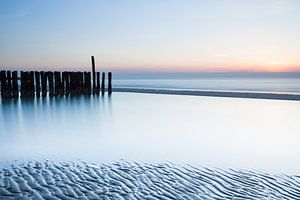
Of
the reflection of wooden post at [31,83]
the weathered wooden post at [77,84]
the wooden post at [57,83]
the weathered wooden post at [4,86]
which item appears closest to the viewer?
the weathered wooden post at [4,86]

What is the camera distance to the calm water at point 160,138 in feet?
15.5

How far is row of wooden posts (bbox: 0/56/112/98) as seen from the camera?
14508mm

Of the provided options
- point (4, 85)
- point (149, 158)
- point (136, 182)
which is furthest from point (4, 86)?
point (136, 182)

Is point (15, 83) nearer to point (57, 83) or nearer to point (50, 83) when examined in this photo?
point (50, 83)

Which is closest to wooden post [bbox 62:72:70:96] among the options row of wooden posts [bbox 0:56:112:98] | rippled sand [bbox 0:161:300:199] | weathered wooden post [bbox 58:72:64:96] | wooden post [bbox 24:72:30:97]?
row of wooden posts [bbox 0:56:112:98]

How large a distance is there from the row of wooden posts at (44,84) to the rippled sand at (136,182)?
11.5 metres

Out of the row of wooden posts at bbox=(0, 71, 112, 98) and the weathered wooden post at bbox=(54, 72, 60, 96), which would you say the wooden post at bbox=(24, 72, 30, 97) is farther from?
the weathered wooden post at bbox=(54, 72, 60, 96)

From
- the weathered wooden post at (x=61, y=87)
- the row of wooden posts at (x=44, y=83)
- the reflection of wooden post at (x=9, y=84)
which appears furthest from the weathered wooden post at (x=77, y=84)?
the reflection of wooden post at (x=9, y=84)

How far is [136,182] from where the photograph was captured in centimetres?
347

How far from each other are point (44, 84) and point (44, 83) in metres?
0.06

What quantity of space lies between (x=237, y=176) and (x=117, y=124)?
15.7 ft

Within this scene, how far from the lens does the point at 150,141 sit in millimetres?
5973

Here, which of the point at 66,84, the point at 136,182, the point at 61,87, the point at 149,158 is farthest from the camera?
the point at 66,84

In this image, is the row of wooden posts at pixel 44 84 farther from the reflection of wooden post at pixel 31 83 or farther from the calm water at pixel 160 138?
the calm water at pixel 160 138
